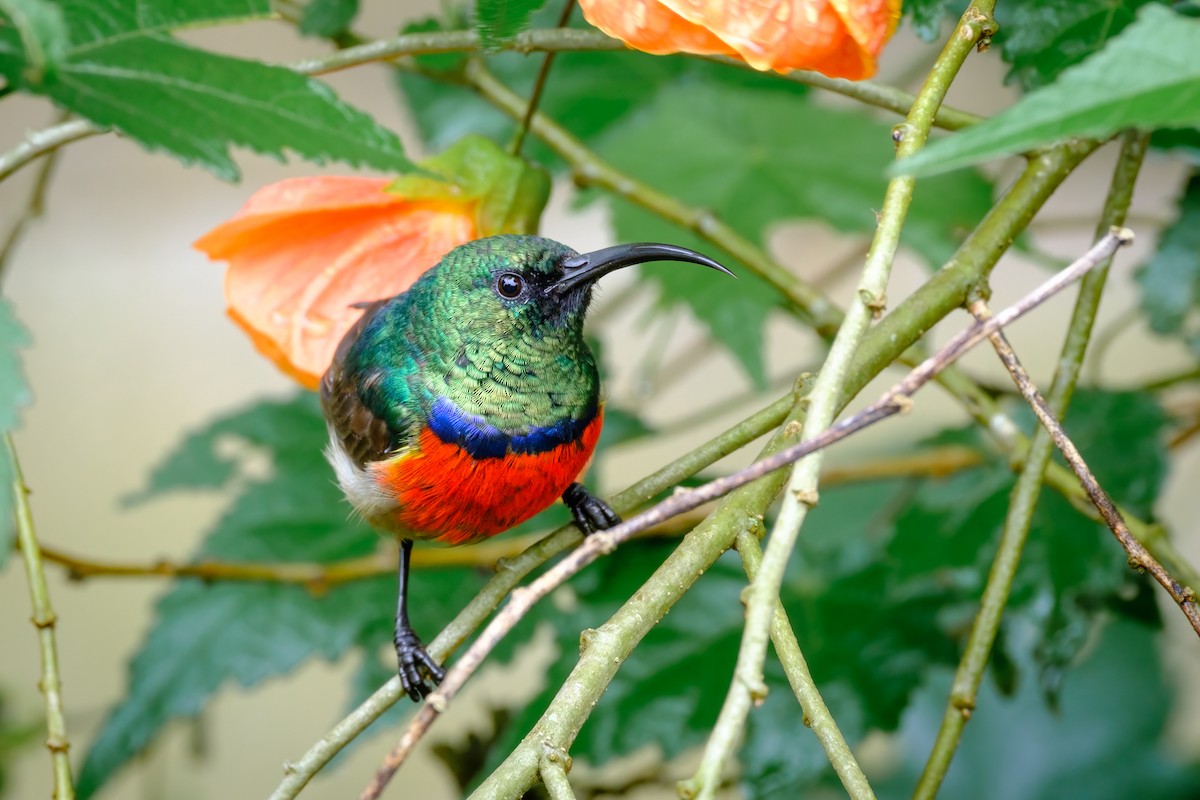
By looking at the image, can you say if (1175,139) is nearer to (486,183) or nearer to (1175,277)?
(1175,277)

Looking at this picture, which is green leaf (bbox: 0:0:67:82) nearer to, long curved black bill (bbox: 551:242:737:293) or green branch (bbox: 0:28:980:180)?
green branch (bbox: 0:28:980:180)

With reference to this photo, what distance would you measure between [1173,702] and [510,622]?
1207mm

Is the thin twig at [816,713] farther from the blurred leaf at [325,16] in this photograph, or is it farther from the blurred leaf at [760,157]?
the blurred leaf at [760,157]

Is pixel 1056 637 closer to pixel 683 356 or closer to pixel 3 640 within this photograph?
pixel 683 356

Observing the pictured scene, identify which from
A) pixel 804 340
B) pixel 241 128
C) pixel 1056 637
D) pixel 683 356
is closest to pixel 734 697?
pixel 241 128

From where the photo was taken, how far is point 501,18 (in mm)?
530

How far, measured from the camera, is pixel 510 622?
0.33 metres

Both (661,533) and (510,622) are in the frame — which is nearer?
(510,622)

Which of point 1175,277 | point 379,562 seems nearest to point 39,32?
point 379,562

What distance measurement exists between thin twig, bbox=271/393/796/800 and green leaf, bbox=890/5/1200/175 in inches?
8.4

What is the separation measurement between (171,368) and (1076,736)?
1476 mm

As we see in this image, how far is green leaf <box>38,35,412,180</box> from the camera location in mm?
447

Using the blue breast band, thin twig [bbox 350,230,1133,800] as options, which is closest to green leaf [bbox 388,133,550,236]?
the blue breast band

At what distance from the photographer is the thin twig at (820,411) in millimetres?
323
